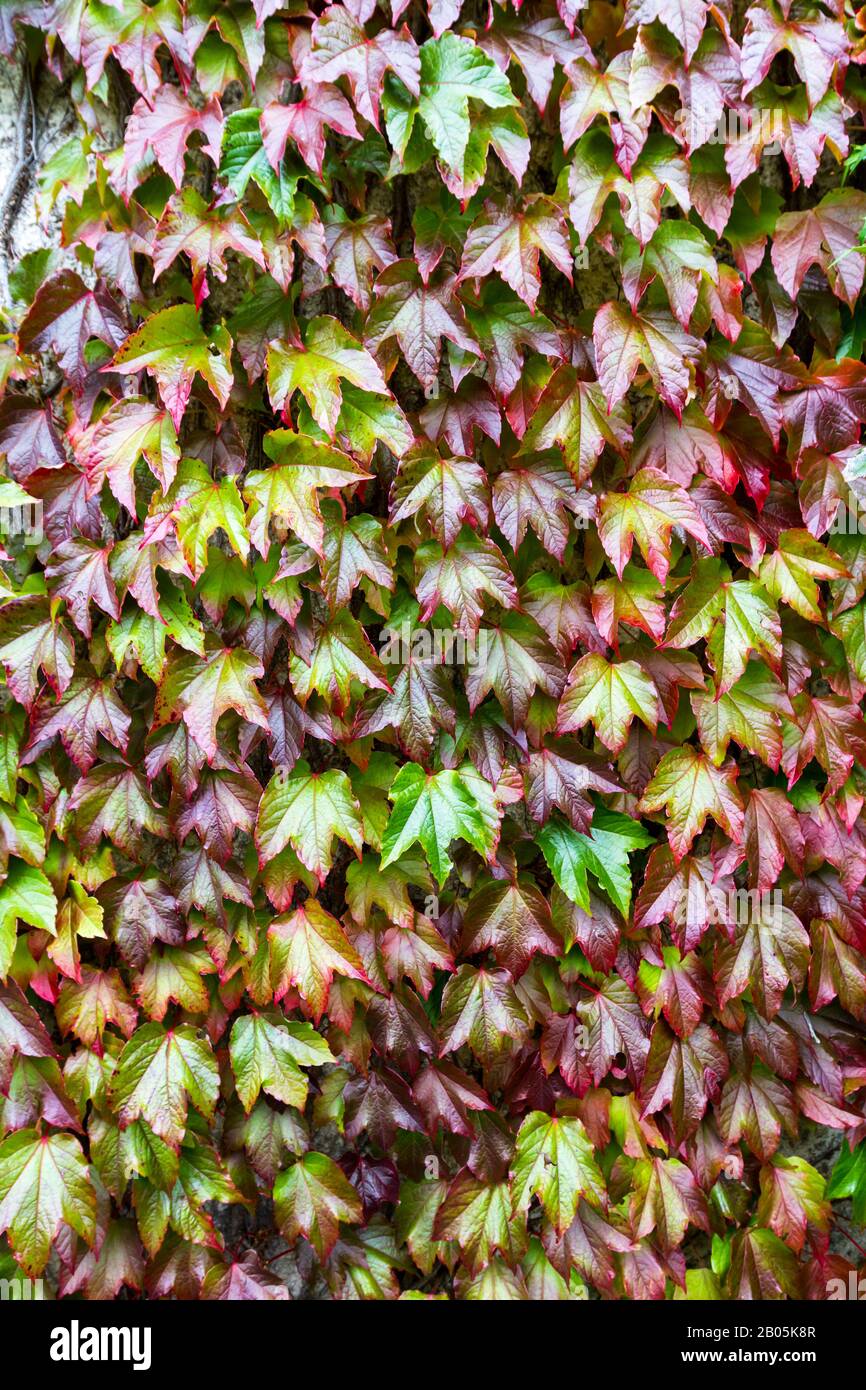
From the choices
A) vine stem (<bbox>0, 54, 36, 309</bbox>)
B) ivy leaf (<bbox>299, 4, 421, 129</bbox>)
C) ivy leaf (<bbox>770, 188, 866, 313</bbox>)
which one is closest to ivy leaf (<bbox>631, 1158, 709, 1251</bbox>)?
ivy leaf (<bbox>770, 188, 866, 313</bbox>)

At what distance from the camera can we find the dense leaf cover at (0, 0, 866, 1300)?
5.69 ft

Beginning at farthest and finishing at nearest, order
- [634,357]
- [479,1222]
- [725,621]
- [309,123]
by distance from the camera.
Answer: [479,1222] → [725,621] → [634,357] → [309,123]

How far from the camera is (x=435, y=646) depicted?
1.91 meters

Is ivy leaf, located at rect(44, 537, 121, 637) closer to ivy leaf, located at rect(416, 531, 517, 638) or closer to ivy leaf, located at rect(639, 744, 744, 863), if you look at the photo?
ivy leaf, located at rect(416, 531, 517, 638)

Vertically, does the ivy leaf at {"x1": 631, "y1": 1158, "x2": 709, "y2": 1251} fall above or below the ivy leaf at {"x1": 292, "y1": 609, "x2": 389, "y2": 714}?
below

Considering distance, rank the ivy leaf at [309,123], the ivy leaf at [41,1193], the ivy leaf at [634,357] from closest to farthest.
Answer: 1. the ivy leaf at [309,123]
2. the ivy leaf at [634,357]
3. the ivy leaf at [41,1193]

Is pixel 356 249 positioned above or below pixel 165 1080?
above

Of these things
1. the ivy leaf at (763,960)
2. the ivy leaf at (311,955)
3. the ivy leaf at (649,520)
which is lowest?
the ivy leaf at (763,960)

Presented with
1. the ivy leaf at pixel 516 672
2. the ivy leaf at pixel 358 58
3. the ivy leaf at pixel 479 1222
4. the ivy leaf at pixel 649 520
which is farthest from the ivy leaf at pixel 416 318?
the ivy leaf at pixel 479 1222

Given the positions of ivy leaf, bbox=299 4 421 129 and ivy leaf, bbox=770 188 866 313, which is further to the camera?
ivy leaf, bbox=770 188 866 313

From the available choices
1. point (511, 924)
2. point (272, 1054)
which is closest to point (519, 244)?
point (511, 924)

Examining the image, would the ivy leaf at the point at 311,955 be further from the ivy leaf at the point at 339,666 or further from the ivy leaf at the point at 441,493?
the ivy leaf at the point at 441,493

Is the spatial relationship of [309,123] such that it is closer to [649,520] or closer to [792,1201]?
[649,520]

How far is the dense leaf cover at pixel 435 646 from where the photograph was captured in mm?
1735
